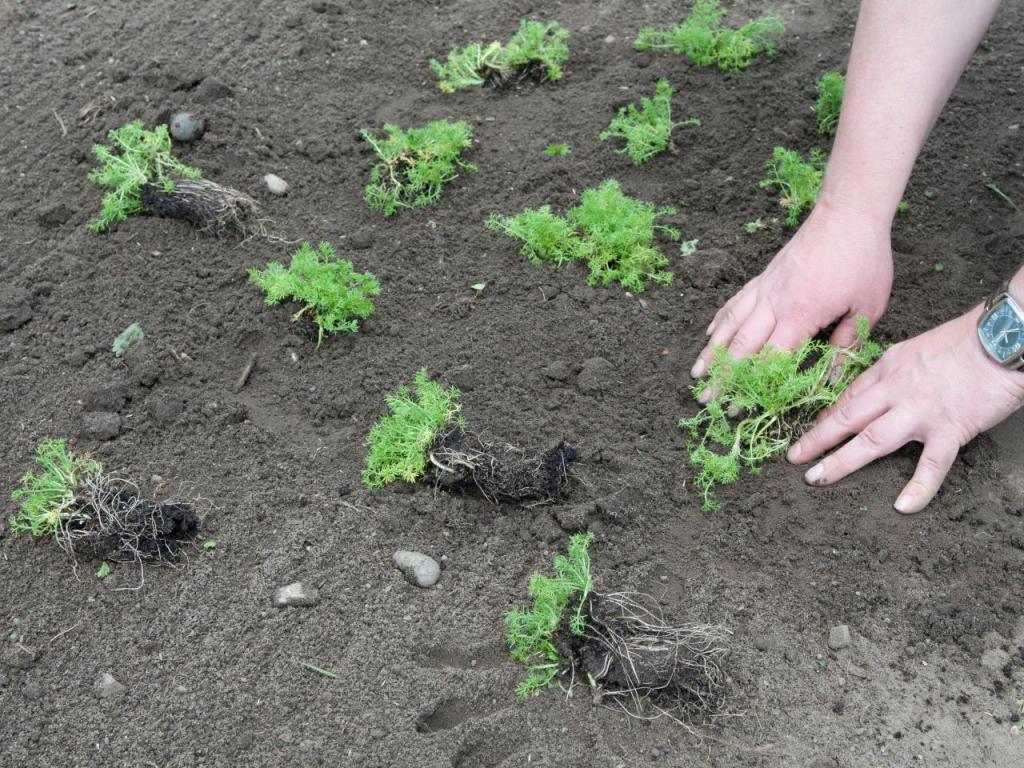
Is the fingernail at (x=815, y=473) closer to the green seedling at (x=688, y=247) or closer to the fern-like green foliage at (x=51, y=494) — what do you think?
the green seedling at (x=688, y=247)

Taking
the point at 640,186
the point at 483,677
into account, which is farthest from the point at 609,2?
the point at 483,677

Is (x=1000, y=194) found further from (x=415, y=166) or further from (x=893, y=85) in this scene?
(x=415, y=166)

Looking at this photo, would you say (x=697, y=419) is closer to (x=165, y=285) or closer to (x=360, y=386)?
(x=360, y=386)

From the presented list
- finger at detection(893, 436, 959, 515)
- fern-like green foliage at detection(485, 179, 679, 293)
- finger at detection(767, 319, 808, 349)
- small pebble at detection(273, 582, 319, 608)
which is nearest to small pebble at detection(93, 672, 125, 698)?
small pebble at detection(273, 582, 319, 608)

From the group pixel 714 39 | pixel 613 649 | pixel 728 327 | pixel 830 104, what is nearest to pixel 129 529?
pixel 613 649

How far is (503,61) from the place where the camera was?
4.71 meters

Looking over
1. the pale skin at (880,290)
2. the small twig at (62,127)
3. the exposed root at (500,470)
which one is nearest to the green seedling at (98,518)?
the exposed root at (500,470)

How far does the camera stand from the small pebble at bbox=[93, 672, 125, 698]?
2621 mm

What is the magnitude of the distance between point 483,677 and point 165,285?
2.22 meters

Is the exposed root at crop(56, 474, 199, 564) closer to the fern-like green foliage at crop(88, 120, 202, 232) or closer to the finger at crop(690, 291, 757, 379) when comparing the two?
the fern-like green foliage at crop(88, 120, 202, 232)

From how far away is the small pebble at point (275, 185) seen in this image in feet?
13.7

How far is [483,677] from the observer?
8.57ft

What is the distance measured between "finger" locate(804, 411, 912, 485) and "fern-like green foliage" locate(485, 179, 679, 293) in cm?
108

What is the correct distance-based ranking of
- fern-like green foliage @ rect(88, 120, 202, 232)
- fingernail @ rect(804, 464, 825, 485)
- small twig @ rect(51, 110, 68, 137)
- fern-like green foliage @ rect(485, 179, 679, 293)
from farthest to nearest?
1. small twig @ rect(51, 110, 68, 137)
2. fern-like green foliage @ rect(88, 120, 202, 232)
3. fern-like green foliage @ rect(485, 179, 679, 293)
4. fingernail @ rect(804, 464, 825, 485)
